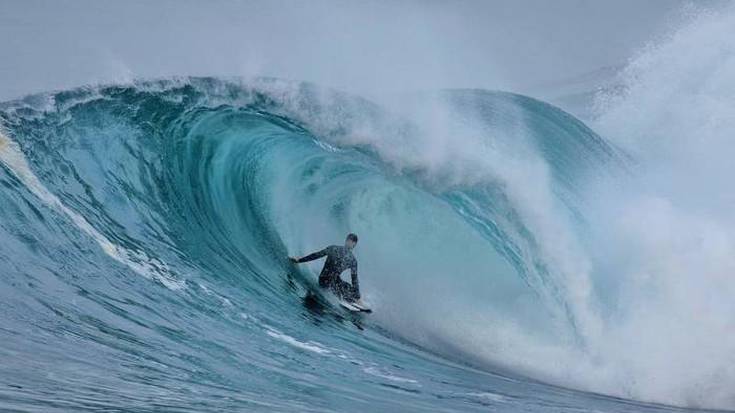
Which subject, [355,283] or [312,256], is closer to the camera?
[355,283]

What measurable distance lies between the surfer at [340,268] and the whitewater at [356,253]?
30cm

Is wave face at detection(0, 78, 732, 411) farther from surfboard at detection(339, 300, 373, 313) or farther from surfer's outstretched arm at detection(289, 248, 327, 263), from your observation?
surfer's outstretched arm at detection(289, 248, 327, 263)

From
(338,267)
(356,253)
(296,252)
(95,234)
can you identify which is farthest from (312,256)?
(95,234)

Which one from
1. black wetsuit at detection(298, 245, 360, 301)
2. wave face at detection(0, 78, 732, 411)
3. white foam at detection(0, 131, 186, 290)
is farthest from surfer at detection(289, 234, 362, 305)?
white foam at detection(0, 131, 186, 290)

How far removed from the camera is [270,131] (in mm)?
13938

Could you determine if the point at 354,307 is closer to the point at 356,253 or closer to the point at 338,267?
the point at 338,267

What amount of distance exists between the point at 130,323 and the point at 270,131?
670cm

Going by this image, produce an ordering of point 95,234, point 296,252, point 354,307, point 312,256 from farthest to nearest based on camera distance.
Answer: point 296,252 < point 312,256 < point 354,307 < point 95,234

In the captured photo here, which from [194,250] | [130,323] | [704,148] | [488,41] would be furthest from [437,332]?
[488,41]

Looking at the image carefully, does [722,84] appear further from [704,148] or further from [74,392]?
[74,392]

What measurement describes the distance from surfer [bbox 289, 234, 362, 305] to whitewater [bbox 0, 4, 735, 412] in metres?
0.30

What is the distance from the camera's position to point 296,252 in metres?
12.0

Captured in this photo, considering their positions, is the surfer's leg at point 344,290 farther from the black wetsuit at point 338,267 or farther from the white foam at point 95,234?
the white foam at point 95,234

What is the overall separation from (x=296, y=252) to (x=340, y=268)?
1.62 m
